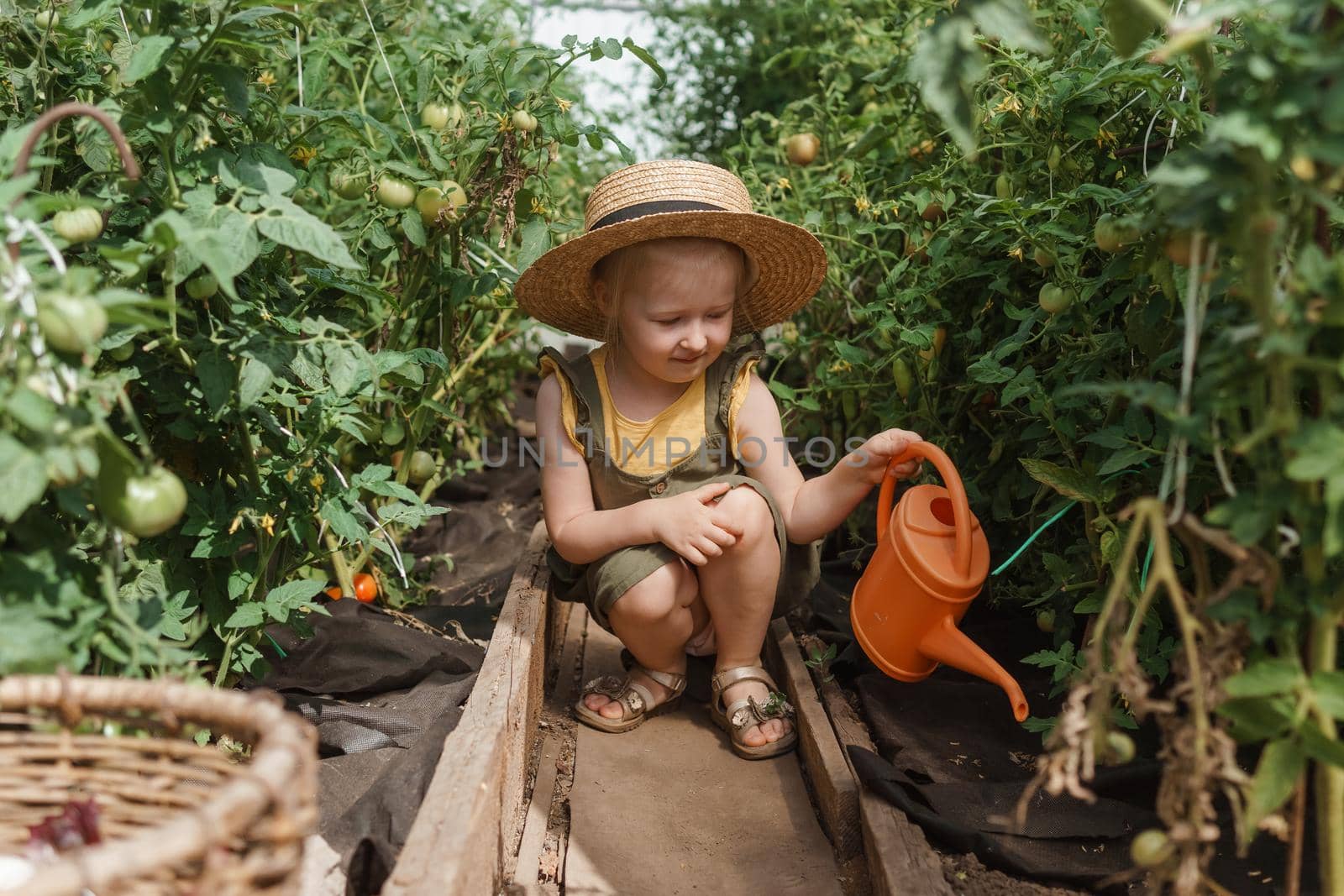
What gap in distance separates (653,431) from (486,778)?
88 centimetres

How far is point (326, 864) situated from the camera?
1318 mm

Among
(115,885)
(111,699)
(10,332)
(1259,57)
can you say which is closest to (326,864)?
(111,699)

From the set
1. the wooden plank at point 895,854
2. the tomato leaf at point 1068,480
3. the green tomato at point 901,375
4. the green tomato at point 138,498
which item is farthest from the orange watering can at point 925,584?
the green tomato at point 138,498

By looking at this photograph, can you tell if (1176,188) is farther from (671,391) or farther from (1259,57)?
(671,391)

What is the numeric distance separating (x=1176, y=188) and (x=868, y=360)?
4.41ft

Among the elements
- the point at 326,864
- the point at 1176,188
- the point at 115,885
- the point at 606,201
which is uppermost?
the point at 606,201

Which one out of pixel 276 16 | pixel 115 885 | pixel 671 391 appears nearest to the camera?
pixel 115 885

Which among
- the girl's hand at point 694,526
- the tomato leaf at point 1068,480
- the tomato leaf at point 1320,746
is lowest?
the tomato leaf at point 1320,746

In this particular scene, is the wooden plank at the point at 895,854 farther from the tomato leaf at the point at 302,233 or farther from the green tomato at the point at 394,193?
the green tomato at the point at 394,193

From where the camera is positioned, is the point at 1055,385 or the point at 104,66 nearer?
the point at 104,66

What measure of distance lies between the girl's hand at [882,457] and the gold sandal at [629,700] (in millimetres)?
559

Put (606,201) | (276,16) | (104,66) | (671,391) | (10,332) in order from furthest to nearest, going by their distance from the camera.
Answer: (671,391), (606,201), (104,66), (276,16), (10,332)

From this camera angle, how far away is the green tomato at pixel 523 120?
6.28 ft

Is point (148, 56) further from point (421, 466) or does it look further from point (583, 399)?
point (421, 466)
